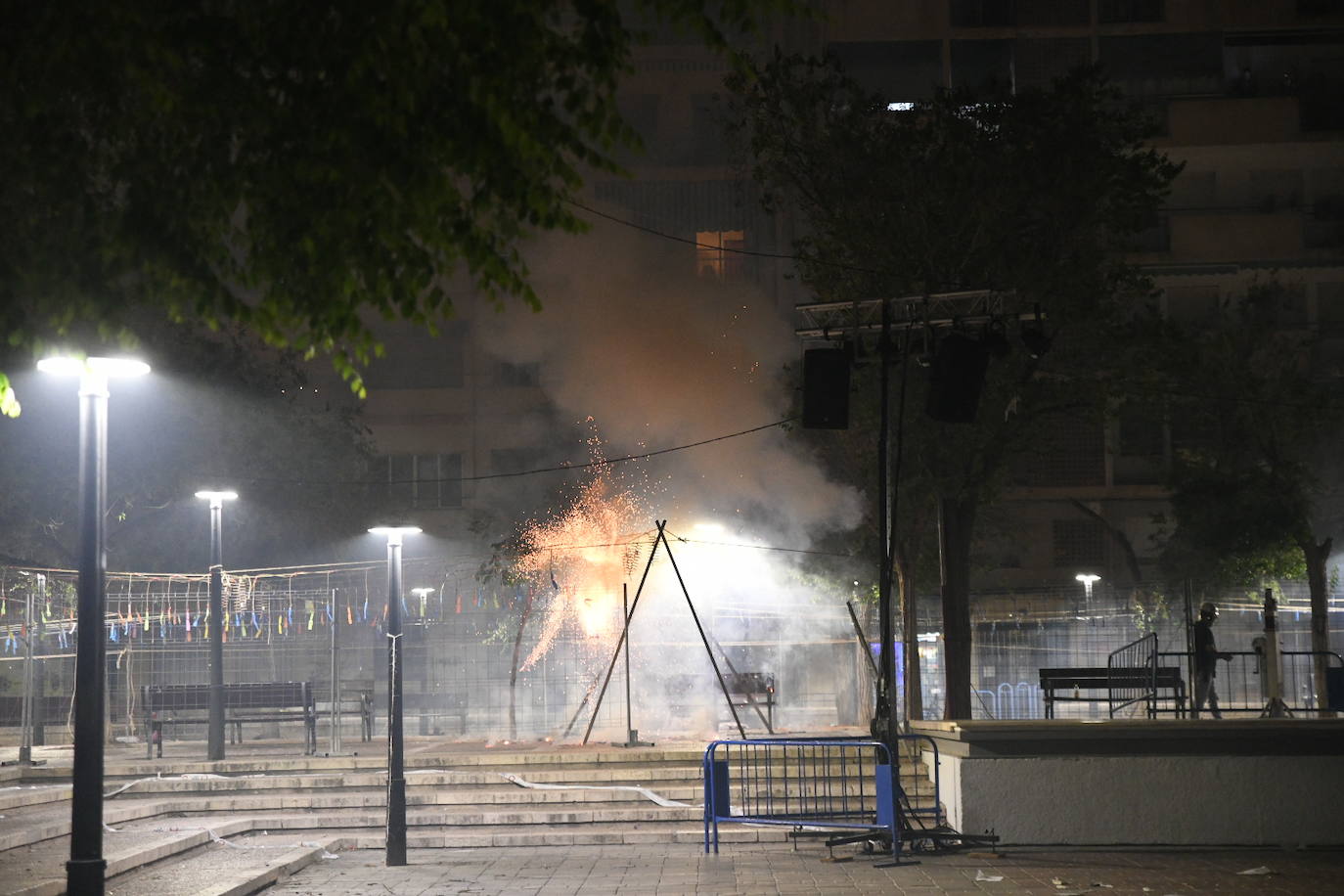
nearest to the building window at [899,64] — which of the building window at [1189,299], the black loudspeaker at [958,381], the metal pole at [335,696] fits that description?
the building window at [1189,299]

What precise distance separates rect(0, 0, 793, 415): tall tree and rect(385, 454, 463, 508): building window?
40.5m

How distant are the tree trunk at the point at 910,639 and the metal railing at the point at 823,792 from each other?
3114mm

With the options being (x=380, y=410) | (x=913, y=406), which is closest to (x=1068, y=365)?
(x=913, y=406)

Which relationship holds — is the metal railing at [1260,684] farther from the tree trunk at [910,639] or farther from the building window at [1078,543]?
the building window at [1078,543]

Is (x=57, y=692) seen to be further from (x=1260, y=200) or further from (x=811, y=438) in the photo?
(x=1260, y=200)

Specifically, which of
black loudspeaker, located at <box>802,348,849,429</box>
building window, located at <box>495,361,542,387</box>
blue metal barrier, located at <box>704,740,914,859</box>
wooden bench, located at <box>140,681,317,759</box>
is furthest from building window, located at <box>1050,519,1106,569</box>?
black loudspeaker, located at <box>802,348,849,429</box>

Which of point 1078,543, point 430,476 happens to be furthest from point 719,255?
point 1078,543

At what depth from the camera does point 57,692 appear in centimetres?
2620

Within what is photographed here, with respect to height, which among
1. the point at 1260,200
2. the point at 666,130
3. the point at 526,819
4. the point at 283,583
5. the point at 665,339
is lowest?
the point at 526,819

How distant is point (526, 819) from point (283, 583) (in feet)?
46.9

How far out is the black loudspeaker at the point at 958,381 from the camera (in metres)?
14.9

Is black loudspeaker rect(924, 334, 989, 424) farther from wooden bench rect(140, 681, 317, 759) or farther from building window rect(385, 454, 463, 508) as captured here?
building window rect(385, 454, 463, 508)

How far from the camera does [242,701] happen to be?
76.1ft

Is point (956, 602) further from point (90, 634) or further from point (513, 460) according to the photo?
point (513, 460)
